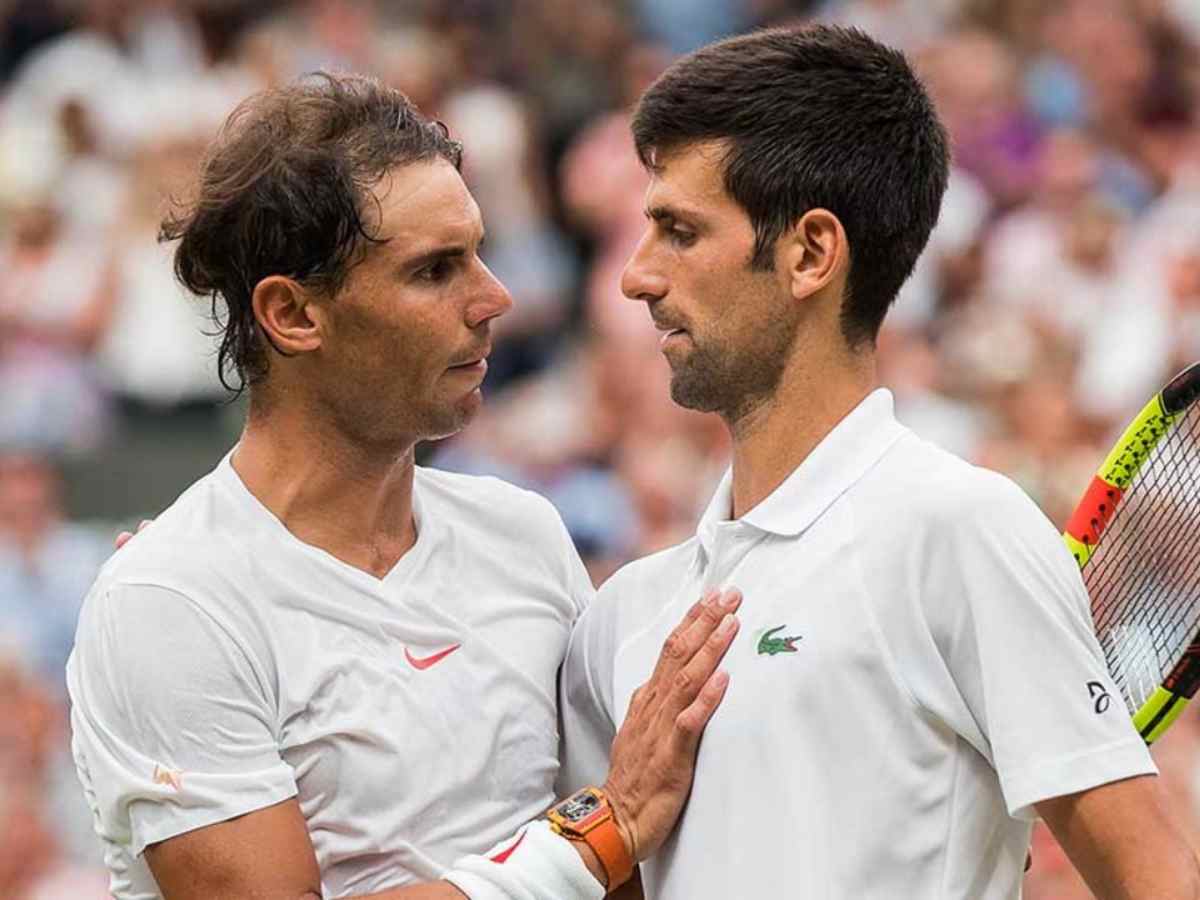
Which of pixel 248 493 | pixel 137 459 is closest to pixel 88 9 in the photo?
pixel 137 459

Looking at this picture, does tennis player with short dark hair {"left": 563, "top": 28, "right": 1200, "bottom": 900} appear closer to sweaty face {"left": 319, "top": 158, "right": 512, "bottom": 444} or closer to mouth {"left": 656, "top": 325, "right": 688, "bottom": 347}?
mouth {"left": 656, "top": 325, "right": 688, "bottom": 347}

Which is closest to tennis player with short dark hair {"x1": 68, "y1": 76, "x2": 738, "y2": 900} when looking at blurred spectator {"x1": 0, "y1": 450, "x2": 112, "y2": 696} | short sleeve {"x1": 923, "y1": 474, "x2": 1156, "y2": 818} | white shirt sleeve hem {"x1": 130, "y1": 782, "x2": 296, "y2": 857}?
white shirt sleeve hem {"x1": 130, "y1": 782, "x2": 296, "y2": 857}

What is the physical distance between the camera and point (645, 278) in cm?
363

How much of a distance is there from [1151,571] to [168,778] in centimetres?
153

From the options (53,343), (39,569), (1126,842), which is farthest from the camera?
(53,343)

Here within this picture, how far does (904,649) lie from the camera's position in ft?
11.0

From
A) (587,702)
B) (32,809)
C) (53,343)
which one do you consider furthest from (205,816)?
(53,343)

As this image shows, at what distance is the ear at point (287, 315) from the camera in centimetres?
383

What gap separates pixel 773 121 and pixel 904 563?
653mm

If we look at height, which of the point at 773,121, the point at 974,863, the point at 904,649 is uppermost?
the point at 773,121

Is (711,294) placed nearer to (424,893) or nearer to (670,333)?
(670,333)

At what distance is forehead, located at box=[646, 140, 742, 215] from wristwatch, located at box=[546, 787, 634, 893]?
2.79ft

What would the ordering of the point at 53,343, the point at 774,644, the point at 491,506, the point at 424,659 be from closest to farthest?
the point at 774,644 → the point at 424,659 → the point at 491,506 → the point at 53,343

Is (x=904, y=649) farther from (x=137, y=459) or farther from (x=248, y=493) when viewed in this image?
(x=137, y=459)
